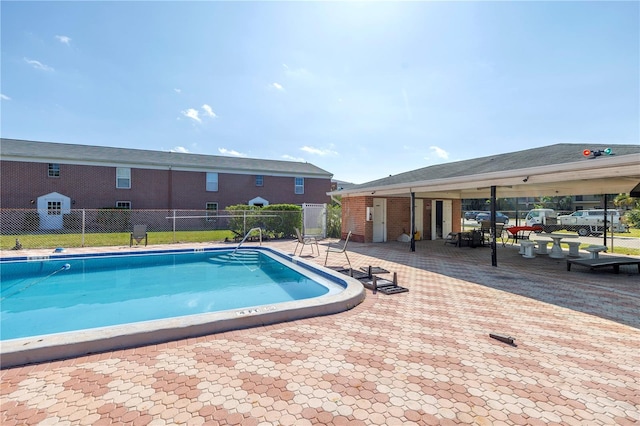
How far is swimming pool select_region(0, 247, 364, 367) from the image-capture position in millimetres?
3637

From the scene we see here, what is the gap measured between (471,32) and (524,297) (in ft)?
29.8

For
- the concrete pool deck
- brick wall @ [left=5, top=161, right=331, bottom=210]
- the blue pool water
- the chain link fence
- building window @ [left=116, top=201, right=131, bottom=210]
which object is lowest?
the blue pool water

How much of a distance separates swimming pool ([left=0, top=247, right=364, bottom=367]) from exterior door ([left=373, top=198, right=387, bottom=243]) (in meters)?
6.15

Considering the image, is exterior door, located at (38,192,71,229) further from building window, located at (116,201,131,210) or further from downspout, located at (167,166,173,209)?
downspout, located at (167,166,173,209)

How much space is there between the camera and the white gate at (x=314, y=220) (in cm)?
1752

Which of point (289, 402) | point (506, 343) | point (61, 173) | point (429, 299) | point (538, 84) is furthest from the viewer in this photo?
point (61, 173)

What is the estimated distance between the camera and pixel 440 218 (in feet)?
57.8

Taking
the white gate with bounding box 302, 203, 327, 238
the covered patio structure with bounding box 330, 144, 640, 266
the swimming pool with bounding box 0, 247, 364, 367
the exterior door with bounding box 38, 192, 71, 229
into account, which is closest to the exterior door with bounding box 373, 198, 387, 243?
the covered patio structure with bounding box 330, 144, 640, 266

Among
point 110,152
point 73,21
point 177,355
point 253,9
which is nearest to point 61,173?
point 110,152

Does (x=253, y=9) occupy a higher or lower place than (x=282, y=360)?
higher

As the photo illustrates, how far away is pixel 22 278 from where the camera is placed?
880cm

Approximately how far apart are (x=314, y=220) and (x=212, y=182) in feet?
39.9

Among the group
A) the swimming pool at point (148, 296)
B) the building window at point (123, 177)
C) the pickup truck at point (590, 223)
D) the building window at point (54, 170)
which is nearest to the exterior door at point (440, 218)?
the swimming pool at point (148, 296)

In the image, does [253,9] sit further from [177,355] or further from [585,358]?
[585,358]
